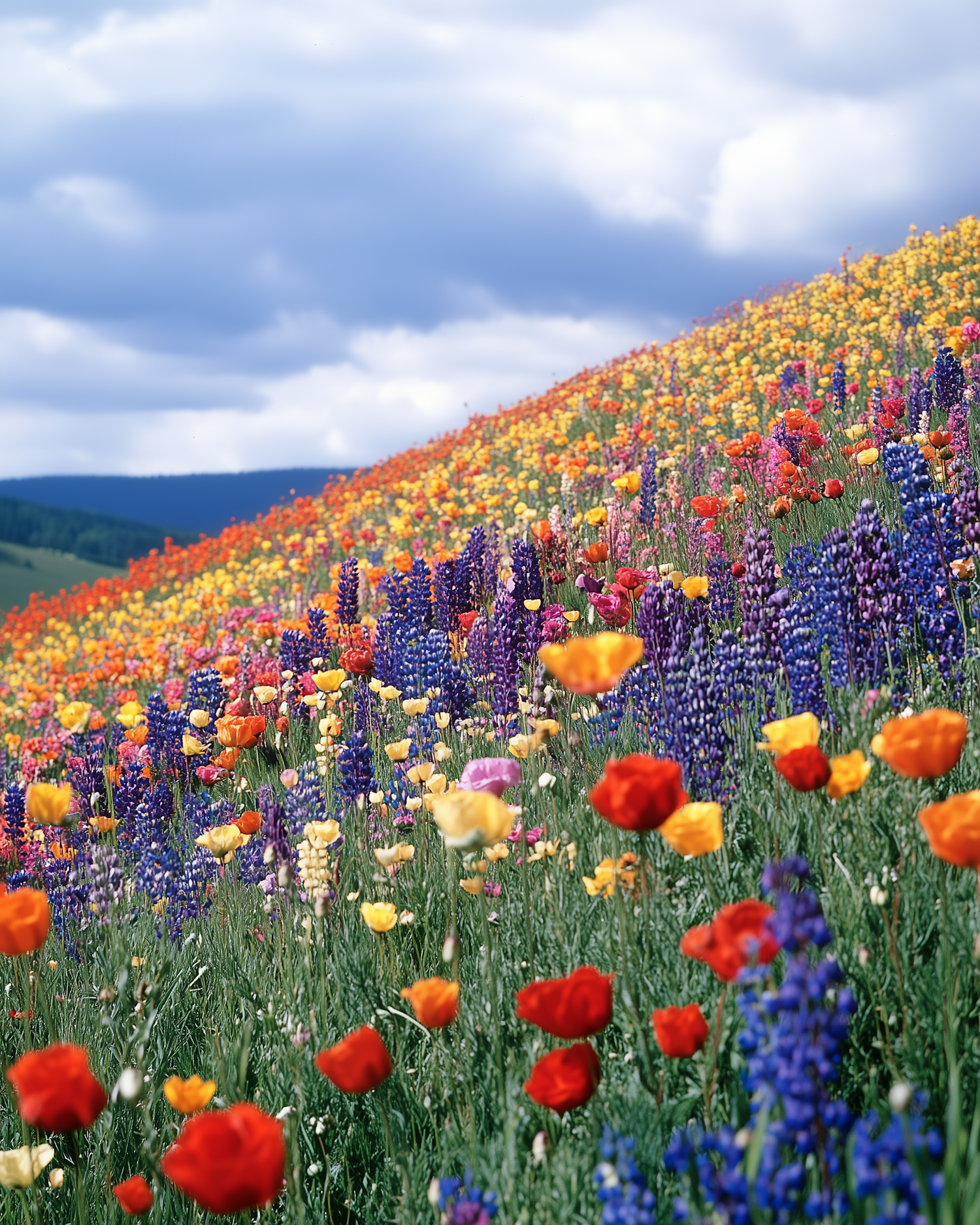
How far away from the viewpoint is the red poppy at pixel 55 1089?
133 centimetres

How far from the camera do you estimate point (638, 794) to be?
4.80 feet

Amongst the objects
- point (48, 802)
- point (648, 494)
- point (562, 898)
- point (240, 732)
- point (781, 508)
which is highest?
point (648, 494)

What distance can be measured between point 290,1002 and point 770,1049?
1644 mm

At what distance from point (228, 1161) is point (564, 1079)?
0.53 meters

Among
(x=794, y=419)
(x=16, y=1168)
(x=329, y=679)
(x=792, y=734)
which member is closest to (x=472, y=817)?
(x=792, y=734)

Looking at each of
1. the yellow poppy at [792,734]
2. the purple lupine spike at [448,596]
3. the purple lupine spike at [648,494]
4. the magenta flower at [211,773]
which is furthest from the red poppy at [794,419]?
the yellow poppy at [792,734]

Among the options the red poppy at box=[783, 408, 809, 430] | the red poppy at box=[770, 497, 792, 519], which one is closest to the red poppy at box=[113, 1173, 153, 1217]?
the red poppy at box=[770, 497, 792, 519]

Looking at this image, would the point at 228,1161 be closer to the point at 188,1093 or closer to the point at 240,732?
the point at 188,1093

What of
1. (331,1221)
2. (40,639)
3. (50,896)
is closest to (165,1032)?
(331,1221)

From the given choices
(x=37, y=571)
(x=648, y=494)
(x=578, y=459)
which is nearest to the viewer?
(x=648, y=494)

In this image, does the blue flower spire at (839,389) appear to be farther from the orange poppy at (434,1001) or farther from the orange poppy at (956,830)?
the orange poppy at (434,1001)

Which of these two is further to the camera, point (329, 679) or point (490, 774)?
point (329, 679)

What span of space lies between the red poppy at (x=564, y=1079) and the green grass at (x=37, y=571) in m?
27.5

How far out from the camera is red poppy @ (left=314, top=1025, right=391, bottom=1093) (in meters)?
1.49
